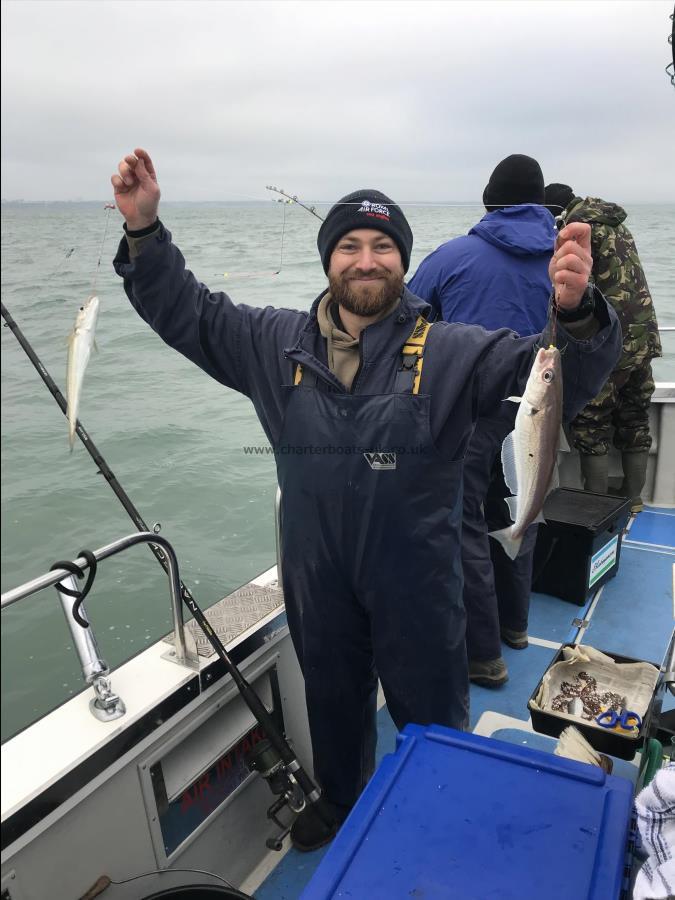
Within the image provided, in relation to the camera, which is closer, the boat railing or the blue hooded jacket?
the boat railing

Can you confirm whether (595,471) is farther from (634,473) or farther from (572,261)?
(572,261)

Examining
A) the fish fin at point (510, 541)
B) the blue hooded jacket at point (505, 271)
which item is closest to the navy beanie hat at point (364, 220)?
the blue hooded jacket at point (505, 271)

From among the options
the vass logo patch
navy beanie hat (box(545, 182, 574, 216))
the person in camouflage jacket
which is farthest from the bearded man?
navy beanie hat (box(545, 182, 574, 216))

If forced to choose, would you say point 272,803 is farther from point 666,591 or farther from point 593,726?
point 666,591

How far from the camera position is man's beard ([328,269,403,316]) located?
2.20m

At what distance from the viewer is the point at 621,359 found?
4859 mm

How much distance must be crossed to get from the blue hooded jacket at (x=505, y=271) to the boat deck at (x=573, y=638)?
165cm

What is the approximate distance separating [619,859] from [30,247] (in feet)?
6.09

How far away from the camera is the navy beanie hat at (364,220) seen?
2.25 m

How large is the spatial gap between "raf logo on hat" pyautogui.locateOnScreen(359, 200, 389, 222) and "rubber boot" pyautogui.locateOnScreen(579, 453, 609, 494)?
3345 mm

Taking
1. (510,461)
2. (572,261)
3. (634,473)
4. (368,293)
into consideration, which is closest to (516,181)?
(368,293)

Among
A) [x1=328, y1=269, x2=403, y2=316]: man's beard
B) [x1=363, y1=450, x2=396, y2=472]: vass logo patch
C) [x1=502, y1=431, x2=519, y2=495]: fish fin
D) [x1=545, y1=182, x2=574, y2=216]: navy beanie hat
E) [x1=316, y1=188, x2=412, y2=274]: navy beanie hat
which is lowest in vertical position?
[x1=363, y1=450, x2=396, y2=472]: vass logo patch

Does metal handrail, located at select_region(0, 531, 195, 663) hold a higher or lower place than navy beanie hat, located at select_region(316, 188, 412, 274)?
lower

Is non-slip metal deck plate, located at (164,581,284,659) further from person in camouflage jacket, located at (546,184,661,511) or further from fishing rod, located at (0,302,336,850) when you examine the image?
person in camouflage jacket, located at (546,184,661,511)
